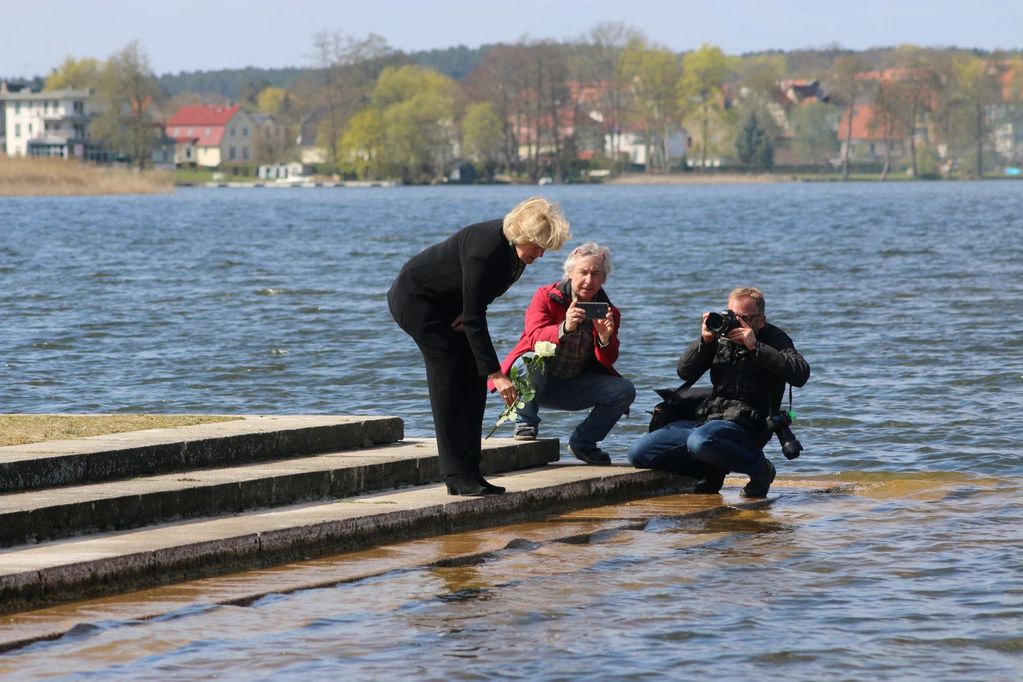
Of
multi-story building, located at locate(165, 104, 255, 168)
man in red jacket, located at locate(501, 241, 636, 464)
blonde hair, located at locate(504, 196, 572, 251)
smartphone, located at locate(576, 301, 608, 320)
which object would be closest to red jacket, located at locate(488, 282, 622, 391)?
man in red jacket, located at locate(501, 241, 636, 464)

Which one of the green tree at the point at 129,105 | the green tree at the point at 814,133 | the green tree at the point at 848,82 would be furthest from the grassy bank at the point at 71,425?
the green tree at the point at 848,82

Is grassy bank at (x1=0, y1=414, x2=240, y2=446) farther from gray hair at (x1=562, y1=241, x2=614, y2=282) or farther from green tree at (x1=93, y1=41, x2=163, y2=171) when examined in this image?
green tree at (x1=93, y1=41, x2=163, y2=171)

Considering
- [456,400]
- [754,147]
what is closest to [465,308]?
[456,400]

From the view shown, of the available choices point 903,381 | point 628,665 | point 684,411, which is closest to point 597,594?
point 628,665

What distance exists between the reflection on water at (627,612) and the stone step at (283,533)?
15 centimetres

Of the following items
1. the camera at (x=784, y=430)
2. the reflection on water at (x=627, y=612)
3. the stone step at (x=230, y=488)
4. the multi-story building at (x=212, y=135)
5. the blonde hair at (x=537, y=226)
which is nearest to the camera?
the reflection on water at (x=627, y=612)

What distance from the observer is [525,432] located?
416 inches

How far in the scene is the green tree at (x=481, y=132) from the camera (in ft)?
489

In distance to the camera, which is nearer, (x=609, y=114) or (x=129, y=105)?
(x=129, y=105)

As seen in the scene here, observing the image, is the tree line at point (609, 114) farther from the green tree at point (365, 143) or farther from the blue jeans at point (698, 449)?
the blue jeans at point (698, 449)

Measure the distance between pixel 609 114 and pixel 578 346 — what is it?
509ft

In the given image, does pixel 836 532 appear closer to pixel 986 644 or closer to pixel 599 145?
pixel 986 644

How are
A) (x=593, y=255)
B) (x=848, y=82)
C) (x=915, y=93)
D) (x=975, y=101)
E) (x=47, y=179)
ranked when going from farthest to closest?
(x=848, y=82)
(x=975, y=101)
(x=915, y=93)
(x=47, y=179)
(x=593, y=255)

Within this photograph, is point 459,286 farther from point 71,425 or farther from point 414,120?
point 414,120
